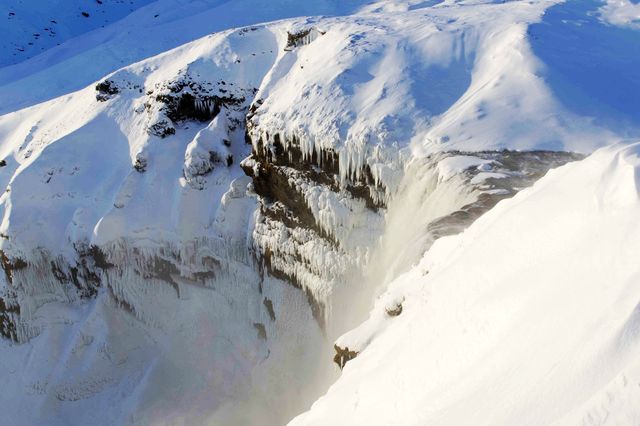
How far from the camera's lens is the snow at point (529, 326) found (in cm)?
426

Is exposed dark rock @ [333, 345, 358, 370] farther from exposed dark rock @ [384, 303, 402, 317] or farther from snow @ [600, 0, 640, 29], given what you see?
snow @ [600, 0, 640, 29]

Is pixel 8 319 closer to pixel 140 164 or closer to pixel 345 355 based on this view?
pixel 140 164

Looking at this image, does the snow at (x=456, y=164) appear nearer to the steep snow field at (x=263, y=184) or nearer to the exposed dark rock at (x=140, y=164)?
the steep snow field at (x=263, y=184)

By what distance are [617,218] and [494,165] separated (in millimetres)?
7284

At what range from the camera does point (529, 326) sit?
509 cm

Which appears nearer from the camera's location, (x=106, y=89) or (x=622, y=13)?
(x=622, y=13)

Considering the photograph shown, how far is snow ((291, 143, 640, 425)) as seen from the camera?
426 cm

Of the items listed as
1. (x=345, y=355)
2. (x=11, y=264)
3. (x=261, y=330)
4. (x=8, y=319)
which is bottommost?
(x=261, y=330)

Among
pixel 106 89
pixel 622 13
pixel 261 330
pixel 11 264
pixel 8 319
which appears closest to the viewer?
pixel 261 330

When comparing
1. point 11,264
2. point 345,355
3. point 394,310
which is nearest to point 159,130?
point 11,264

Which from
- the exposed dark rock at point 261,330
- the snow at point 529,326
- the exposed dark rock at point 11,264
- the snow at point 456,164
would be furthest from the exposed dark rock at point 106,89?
the snow at point 529,326

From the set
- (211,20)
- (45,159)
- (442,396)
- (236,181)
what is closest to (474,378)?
(442,396)

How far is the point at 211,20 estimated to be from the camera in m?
30.1

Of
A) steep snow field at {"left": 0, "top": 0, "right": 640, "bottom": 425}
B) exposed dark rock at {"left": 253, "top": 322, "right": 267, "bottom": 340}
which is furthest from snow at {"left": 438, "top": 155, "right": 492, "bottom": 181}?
exposed dark rock at {"left": 253, "top": 322, "right": 267, "bottom": 340}
